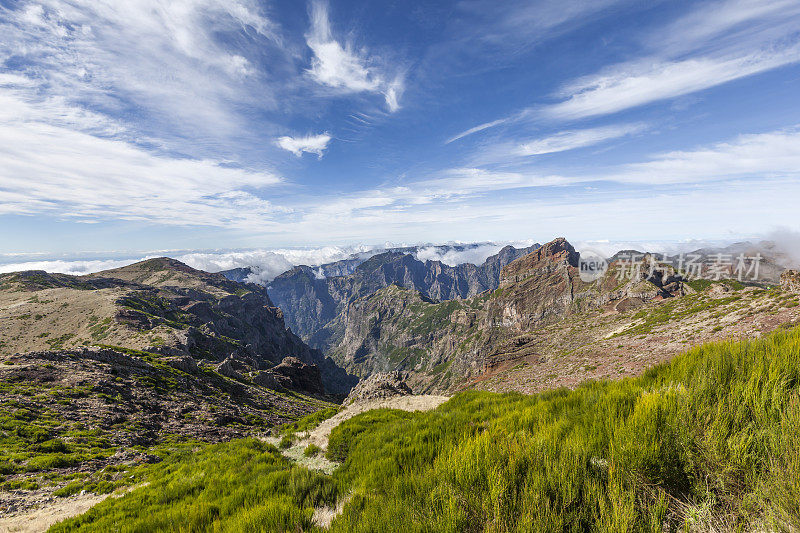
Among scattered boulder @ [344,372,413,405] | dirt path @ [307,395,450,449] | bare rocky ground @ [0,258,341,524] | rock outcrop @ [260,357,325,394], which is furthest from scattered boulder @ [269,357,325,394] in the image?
dirt path @ [307,395,450,449]

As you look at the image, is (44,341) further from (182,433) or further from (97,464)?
(97,464)

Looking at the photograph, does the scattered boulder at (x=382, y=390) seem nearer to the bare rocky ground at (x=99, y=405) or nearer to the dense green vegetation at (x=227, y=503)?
the bare rocky ground at (x=99, y=405)

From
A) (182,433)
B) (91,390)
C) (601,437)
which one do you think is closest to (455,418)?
(601,437)

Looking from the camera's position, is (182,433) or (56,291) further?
(56,291)

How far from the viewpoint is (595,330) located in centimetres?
7362

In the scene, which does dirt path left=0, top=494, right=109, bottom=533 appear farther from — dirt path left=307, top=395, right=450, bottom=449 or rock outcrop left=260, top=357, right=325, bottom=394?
rock outcrop left=260, top=357, right=325, bottom=394

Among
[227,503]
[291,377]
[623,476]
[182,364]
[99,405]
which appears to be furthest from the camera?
[291,377]

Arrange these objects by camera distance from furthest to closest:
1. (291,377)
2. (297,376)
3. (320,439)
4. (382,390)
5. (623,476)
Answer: (297,376), (291,377), (382,390), (320,439), (623,476)

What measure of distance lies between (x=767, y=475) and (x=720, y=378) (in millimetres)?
3291

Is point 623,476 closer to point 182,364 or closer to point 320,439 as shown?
point 320,439

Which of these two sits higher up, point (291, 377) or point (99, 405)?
point (99, 405)

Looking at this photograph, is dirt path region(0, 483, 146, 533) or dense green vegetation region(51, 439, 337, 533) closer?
dense green vegetation region(51, 439, 337, 533)

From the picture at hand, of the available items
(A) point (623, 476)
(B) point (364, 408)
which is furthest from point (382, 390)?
(A) point (623, 476)

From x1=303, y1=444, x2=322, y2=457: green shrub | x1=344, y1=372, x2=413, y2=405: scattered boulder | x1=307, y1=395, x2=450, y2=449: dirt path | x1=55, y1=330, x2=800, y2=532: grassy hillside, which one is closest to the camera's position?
x1=55, y1=330, x2=800, y2=532: grassy hillside
